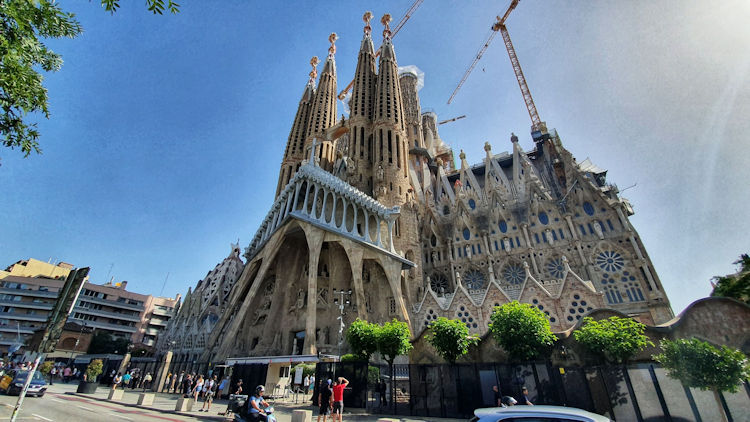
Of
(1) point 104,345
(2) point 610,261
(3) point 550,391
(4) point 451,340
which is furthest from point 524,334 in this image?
(1) point 104,345

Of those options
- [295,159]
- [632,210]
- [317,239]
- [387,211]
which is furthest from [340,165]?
[632,210]

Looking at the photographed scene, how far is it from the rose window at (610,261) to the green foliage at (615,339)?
17179mm

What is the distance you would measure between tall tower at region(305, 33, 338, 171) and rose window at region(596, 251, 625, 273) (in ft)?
106

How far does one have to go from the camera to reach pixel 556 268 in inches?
Answer: 1134

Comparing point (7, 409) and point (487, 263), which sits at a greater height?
point (487, 263)

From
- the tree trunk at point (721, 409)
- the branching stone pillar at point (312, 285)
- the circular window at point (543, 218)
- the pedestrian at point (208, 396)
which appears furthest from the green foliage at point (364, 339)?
the circular window at point (543, 218)

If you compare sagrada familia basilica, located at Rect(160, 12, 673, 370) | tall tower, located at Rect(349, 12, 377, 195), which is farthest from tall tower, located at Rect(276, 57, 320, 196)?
tall tower, located at Rect(349, 12, 377, 195)

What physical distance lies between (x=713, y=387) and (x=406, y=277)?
21.9 m

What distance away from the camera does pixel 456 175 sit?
48750 mm

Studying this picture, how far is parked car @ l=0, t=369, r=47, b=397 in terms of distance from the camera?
13287 millimetres

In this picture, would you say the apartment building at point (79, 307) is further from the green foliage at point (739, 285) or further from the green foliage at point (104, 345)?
the green foliage at point (739, 285)

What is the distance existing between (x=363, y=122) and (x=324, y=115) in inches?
351

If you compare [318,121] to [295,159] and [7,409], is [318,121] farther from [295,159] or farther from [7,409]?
[7,409]

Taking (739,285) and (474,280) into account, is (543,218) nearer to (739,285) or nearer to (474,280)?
(474,280)
